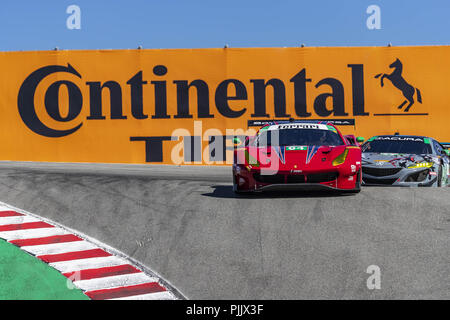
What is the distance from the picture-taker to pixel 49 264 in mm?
5004

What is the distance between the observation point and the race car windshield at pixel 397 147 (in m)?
9.33

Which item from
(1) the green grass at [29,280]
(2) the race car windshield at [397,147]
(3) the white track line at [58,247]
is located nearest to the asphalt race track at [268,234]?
(3) the white track line at [58,247]

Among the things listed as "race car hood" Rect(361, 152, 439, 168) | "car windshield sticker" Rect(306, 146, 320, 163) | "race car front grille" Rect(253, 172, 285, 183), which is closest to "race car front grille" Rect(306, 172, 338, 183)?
"car windshield sticker" Rect(306, 146, 320, 163)

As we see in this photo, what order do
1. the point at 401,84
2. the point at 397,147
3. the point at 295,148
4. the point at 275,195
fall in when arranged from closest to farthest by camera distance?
the point at 295,148, the point at 275,195, the point at 397,147, the point at 401,84

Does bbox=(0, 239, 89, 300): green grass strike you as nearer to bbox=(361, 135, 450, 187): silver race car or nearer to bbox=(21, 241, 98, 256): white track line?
bbox=(21, 241, 98, 256): white track line

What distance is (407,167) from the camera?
27.9 ft

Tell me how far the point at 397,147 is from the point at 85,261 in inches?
261

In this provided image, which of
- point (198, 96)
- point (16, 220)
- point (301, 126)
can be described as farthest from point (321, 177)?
point (198, 96)

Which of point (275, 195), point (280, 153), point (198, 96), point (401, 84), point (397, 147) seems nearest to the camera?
point (280, 153)

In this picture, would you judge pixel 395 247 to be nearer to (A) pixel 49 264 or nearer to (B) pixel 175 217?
(B) pixel 175 217

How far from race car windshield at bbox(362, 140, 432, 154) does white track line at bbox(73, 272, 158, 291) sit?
19.9 feet

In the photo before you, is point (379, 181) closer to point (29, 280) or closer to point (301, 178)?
point (301, 178)

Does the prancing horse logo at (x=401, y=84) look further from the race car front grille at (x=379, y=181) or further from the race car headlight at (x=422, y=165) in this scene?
the race car front grille at (x=379, y=181)

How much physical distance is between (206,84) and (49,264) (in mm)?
10366
